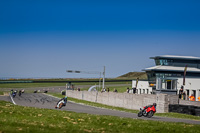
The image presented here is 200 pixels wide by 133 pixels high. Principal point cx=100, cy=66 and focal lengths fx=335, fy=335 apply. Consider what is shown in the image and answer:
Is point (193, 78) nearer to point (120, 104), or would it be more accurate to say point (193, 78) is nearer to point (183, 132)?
point (120, 104)

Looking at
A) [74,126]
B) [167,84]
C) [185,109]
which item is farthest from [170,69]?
[74,126]

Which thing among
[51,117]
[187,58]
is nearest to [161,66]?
[187,58]

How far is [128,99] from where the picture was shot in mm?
48188

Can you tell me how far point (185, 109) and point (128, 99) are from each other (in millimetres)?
16590

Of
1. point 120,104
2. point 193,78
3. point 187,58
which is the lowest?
point 120,104

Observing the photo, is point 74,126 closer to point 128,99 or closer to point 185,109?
point 185,109

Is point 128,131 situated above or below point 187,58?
below

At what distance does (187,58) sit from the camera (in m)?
66.6

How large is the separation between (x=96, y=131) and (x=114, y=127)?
1.84 m

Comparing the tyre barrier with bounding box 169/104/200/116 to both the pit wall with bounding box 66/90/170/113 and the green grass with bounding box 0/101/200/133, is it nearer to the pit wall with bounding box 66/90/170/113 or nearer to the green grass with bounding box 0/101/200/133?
the pit wall with bounding box 66/90/170/113

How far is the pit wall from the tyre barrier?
40.1 inches

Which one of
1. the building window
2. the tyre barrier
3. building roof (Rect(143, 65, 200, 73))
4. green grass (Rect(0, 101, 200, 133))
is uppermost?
building roof (Rect(143, 65, 200, 73))

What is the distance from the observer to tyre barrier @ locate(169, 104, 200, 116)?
100ft

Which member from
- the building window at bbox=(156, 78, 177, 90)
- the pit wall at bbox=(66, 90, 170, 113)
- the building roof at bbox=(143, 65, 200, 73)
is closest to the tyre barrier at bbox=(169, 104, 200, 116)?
the pit wall at bbox=(66, 90, 170, 113)
